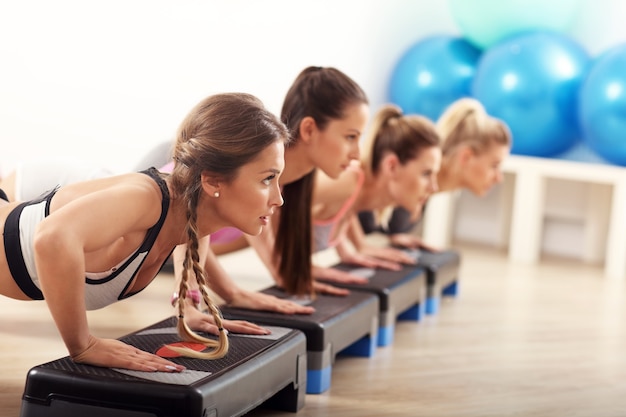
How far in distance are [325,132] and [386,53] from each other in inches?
78.1

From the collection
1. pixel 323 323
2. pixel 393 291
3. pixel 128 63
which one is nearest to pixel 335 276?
pixel 393 291

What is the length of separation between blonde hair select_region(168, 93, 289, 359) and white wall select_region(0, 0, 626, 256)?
2.22 feet

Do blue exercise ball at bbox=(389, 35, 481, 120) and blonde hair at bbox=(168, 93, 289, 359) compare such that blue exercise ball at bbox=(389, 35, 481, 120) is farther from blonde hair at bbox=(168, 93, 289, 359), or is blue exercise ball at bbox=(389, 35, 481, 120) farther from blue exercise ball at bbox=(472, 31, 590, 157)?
blonde hair at bbox=(168, 93, 289, 359)

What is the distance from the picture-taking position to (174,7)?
2.44 metres

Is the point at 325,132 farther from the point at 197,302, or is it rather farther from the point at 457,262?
the point at 457,262

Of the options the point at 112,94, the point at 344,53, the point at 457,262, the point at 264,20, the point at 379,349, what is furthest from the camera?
the point at 344,53

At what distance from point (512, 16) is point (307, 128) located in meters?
1.80

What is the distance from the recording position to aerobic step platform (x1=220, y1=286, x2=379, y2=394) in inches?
58.7

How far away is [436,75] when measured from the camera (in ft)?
11.1

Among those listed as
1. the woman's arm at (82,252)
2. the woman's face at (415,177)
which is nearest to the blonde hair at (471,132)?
the woman's face at (415,177)

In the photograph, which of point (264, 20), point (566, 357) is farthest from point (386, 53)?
point (566, 357)

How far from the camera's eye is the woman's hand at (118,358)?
1.13m

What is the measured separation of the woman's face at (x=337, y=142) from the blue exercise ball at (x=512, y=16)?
1.70 m

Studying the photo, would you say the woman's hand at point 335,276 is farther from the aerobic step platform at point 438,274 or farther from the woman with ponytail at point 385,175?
the aerobic step platform at point 438,274
